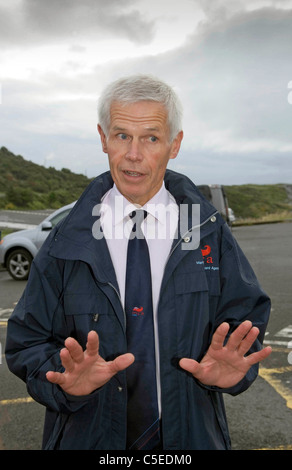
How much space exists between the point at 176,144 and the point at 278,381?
12.1ft

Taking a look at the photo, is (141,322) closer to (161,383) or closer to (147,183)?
(161,383)

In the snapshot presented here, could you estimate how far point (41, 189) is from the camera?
63.1 metres

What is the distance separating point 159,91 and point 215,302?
0.93 meters

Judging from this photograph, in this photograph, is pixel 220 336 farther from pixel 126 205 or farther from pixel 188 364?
pixel 126 205

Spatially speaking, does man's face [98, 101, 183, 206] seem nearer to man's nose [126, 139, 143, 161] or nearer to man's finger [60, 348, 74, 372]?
man's nose [126, 139, 143, 161]

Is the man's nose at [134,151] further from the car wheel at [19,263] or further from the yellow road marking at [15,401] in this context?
the car wheel at [19,263]

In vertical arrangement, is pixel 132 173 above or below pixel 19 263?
above

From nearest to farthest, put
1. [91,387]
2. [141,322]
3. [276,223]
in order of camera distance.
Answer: [91,387] < [141,322] < [276,223]

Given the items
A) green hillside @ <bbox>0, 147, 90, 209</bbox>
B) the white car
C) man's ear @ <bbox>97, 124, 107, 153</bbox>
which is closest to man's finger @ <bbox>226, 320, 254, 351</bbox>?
man's ear @ <bbox>97, 124, 107, 153</bbox>

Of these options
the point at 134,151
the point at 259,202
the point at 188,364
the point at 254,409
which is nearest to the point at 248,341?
the point at 188,364

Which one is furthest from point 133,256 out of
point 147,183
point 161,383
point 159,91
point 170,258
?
point 159,91

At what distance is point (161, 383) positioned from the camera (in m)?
2.00

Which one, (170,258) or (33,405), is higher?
(170,258)

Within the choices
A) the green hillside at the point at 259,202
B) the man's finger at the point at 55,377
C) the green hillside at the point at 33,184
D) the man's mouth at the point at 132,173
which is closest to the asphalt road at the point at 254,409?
the man's finger at the point at 55,377
